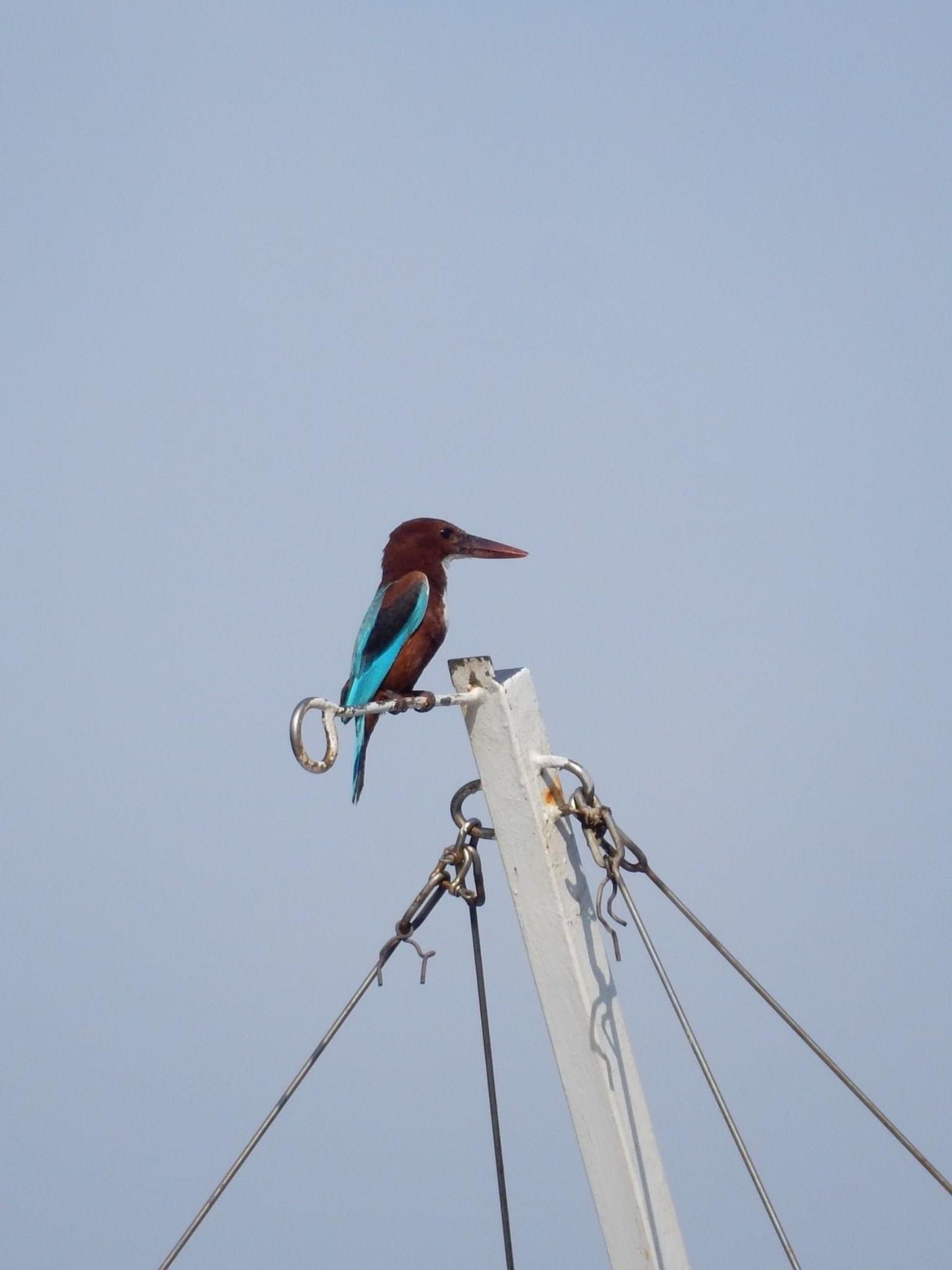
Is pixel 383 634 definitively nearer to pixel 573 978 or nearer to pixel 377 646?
pixel 377 646

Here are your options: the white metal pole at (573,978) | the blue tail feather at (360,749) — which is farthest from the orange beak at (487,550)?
the white metal pole at (573,978)

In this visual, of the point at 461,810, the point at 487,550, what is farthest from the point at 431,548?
the point at 461,810

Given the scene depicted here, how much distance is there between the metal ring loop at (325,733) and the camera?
2.16m

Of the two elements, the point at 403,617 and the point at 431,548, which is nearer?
the point at 403,617

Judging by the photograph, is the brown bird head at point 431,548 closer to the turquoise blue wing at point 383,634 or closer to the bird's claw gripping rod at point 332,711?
the turquoise blue wing at point 383,634

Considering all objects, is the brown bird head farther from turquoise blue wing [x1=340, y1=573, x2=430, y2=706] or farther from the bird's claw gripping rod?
the bird's claw gripping rod

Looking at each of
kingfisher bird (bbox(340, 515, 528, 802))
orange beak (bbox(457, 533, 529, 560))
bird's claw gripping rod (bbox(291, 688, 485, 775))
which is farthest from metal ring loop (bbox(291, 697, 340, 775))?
orange beak (bbox(457, 533, 529, 560))

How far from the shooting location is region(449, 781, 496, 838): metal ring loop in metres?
2.47

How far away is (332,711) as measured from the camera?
2266mm

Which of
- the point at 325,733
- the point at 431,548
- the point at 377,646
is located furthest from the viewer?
the point at 431,548

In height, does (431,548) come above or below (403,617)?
above

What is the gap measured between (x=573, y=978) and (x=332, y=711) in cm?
59

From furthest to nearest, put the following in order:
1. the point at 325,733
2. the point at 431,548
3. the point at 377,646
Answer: the point at 431,548 < the point at 377,646 < the point at 325,733

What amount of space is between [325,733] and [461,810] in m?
0.40
